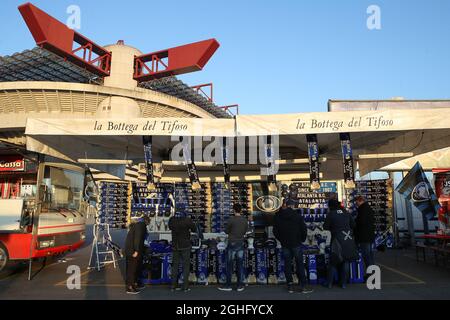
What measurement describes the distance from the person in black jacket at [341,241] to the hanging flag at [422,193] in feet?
14.4

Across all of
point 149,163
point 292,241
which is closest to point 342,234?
point 292,241

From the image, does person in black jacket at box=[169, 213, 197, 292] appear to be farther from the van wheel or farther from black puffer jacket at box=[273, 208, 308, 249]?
the van wheel

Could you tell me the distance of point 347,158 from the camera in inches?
307

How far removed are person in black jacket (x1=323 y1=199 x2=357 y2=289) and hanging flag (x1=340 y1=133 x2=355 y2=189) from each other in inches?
54.3

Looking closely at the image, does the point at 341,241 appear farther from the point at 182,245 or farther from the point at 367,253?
the point at 182,245

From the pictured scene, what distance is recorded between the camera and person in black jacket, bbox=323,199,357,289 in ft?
21.2

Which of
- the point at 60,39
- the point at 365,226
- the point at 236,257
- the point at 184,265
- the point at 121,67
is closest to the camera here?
the point at 184,265

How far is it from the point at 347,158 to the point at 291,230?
8.56ft

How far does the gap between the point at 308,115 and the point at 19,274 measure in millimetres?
8532

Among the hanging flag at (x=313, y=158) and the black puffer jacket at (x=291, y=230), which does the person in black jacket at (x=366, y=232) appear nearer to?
the hanging flag at (x=313, y=158)

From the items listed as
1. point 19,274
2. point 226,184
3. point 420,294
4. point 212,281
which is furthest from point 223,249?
point 19,274

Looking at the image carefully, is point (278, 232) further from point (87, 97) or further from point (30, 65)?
point (30, 65)
